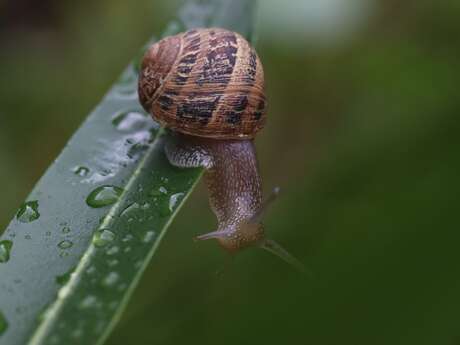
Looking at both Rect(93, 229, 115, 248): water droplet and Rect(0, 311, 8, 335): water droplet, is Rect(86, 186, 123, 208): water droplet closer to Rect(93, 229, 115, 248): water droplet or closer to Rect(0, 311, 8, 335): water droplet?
Rect(93, 229, 115, 248): water droplet

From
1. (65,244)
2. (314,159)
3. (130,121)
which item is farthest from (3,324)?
(314,159)

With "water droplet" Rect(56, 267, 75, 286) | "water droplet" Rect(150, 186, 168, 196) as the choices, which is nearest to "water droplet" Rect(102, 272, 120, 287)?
"water droplet" Rect(56, 267, 75, 286)

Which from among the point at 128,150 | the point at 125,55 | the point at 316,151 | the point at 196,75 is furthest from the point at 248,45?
the point at 125,55

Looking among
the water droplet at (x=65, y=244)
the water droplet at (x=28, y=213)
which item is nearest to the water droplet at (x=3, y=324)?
the water droplet at (x=65, y=244)

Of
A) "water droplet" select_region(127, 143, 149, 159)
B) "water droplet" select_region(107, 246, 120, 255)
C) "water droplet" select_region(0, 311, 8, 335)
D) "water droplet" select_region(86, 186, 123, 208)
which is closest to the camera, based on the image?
"water droplet" select_region(0, 311, 8, 335)

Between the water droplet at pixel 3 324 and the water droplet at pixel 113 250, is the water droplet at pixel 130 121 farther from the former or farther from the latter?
the water droplet at pixel 3 324

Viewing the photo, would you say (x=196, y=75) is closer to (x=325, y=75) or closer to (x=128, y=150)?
(x=128, y=150)
